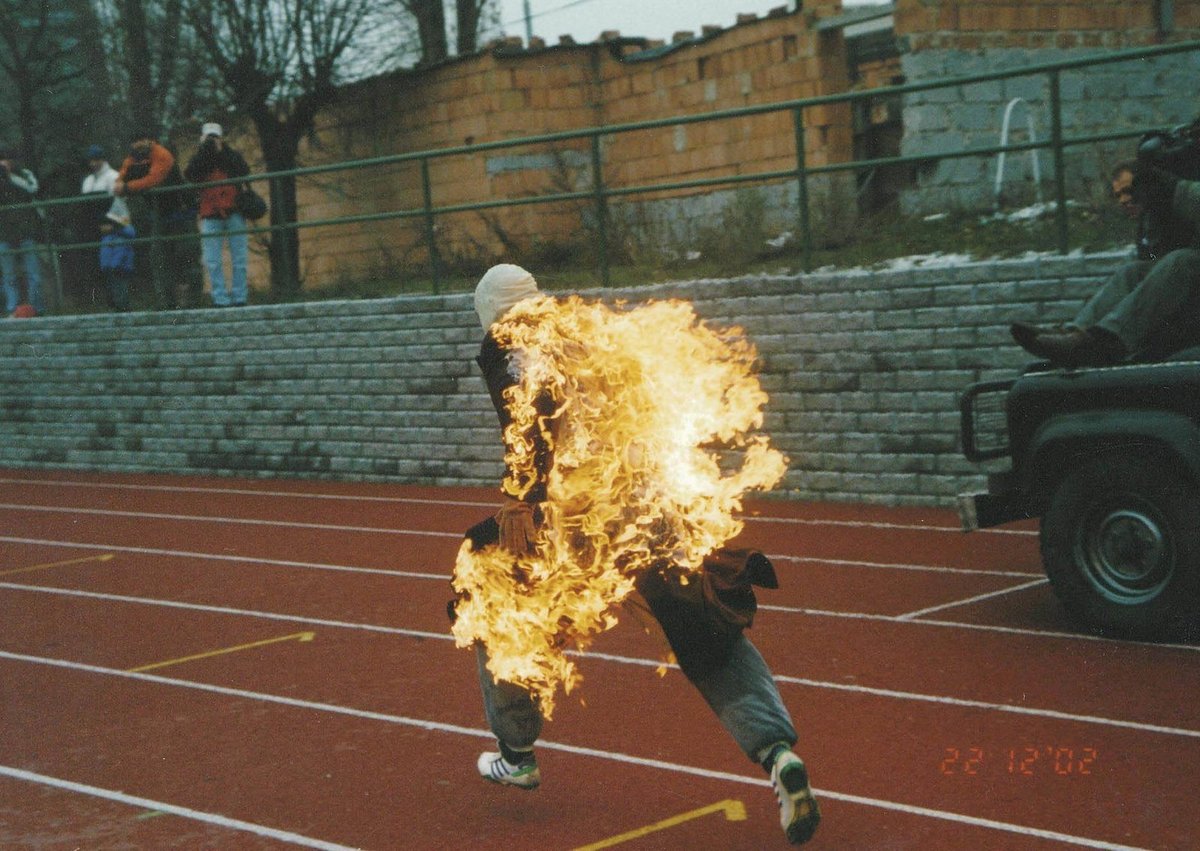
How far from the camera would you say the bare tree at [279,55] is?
23328 millimetres

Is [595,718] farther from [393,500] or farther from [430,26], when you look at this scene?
[430,26]

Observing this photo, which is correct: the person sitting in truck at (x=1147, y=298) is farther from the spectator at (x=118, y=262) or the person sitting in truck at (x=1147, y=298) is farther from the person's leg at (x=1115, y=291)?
the spectator at (x=118, y=262)

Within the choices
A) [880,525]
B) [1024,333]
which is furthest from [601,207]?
[1024,333]

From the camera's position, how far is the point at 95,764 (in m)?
6.80

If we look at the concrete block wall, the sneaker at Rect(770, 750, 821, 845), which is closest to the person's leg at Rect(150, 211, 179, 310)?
the concrete block wall

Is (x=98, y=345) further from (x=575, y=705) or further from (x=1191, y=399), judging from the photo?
(x=1191, y=399)

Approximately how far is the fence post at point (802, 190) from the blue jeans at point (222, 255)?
260 inches

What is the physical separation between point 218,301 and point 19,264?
14.0 feet

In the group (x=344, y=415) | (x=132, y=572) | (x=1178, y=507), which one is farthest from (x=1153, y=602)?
(x=344, y=415)

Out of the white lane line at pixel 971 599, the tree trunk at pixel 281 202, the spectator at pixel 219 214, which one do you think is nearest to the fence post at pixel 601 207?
the tree trunk at pixel 281 202

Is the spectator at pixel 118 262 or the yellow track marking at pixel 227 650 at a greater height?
the spectator at pixel 118 262

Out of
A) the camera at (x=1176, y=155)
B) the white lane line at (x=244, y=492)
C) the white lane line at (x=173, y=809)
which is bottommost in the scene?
the white lane line at (x=244, y=492)

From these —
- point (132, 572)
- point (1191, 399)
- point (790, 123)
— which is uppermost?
point (790, 123)

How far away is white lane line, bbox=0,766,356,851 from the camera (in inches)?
224
